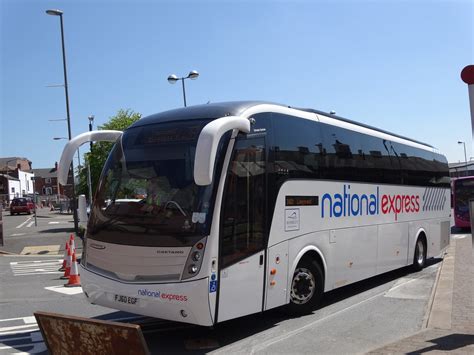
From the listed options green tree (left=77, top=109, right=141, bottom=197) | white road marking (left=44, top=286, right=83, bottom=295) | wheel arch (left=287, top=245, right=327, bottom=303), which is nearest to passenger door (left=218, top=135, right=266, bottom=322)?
wheel arch (left=287, top=245, right=327, bottom=303)

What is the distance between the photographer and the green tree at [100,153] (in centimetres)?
2805

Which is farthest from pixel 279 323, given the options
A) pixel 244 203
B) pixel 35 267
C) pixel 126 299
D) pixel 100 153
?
pixel 100 153

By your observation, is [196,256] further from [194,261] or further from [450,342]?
[450,342]

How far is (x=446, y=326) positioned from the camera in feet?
21.7

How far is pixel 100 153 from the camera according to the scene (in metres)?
28.2

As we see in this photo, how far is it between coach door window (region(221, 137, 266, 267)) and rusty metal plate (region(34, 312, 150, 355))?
210cm

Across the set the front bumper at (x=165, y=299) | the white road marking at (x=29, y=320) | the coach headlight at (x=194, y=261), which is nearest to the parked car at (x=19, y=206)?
the white road marking at (x=29, y=320)

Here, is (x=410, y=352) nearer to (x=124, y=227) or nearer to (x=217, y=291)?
(x=217, y=291)

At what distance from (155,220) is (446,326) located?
13.3 ft

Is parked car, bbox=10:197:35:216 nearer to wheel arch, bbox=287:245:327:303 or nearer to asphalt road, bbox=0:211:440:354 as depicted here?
asphalt road, bbox=0:211:440:354

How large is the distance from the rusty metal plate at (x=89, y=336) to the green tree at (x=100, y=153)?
22403mm

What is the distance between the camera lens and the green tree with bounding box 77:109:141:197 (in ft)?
92.0

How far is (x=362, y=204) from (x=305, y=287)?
2.61 metres

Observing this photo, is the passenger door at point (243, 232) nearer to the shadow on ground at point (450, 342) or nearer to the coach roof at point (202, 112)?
the coach roof at point (202, 112)
